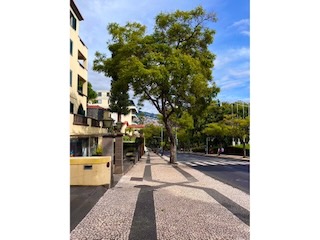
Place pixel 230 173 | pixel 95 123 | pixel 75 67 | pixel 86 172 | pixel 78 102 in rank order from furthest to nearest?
1. pixel 95 123
2. pixel 78 102
3. pixel 75 67
4. pixel 230 173
5. pixel 86 172

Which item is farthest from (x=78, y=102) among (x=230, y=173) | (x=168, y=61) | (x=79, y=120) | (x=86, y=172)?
(x=86, y=172)

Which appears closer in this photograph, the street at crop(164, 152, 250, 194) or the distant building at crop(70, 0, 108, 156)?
the street at crop(164, 152, 250, 194)

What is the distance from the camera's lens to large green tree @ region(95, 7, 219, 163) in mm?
13492

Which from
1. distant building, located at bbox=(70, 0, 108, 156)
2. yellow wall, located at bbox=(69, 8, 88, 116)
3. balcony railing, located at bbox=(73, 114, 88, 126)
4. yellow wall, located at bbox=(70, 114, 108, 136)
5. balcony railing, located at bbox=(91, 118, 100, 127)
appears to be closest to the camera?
yellow wall, located at bbox=(70, 114, 108, 136)

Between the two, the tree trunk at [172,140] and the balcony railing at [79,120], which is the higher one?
the balcony railing at [79,120]

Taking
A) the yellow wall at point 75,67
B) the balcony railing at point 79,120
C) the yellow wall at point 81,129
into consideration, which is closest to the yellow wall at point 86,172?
the yellow wall at point 81,129

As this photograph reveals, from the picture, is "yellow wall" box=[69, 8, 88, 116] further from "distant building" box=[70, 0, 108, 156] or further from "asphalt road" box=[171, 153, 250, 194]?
"asphalt road" box=[171, 153, 250, 194]

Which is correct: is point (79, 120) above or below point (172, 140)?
above

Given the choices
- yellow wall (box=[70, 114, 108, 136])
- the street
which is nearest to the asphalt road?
the street

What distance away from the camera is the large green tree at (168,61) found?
1349 cm

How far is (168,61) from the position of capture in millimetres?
13422

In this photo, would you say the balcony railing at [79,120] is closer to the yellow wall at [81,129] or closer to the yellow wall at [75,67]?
the yellow wall at [81,129]

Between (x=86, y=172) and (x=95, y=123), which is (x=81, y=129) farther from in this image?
(x=86, y=172)

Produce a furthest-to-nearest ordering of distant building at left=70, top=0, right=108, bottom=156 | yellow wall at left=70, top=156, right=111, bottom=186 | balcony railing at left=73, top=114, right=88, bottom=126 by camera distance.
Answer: distant building at left=70, top=0, right=108, bottom=156, balcony railing at left=73, top=114, right=88, bottom=126, yellow wall at left=70, top=156, right=111, bottom=186
